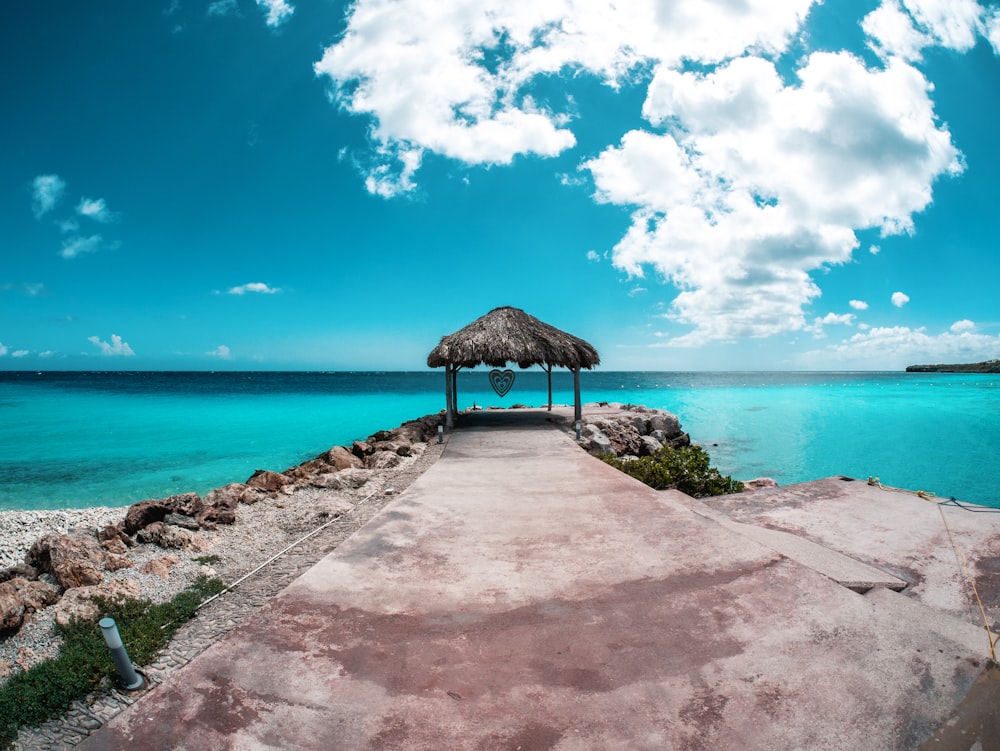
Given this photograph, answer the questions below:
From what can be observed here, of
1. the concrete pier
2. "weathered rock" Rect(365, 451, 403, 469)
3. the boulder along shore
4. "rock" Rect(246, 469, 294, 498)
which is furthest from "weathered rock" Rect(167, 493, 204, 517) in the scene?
"weathered rock" Rect(365, 451, 403, 469)

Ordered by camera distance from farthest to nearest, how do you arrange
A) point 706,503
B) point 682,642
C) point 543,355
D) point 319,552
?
1. point 543,355
2. point 706,503
3. point 319,552
4. point 682,642

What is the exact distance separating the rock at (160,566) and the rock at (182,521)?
3.85ft

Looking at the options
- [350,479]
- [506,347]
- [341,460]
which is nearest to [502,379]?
[506,347]

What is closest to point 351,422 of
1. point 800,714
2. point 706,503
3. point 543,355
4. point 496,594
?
point 543,355

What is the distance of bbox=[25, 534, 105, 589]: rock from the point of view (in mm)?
4684

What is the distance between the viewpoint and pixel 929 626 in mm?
3408

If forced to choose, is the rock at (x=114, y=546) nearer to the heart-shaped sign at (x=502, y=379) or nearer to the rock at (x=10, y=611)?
the rock at (x=10, y=611)

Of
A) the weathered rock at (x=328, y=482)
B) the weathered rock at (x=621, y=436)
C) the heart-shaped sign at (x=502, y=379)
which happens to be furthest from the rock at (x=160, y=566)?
the weathered rock at (x=621, y=436)

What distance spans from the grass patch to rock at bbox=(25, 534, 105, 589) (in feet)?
2.65

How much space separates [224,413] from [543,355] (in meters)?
26.6

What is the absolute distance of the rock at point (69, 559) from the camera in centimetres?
468

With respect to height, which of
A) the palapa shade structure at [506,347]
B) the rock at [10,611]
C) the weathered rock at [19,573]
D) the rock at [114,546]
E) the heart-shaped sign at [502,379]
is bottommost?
the weathered rock at [19,573]

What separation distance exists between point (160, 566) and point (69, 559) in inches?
34.4

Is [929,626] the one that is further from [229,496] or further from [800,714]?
[229,496]
